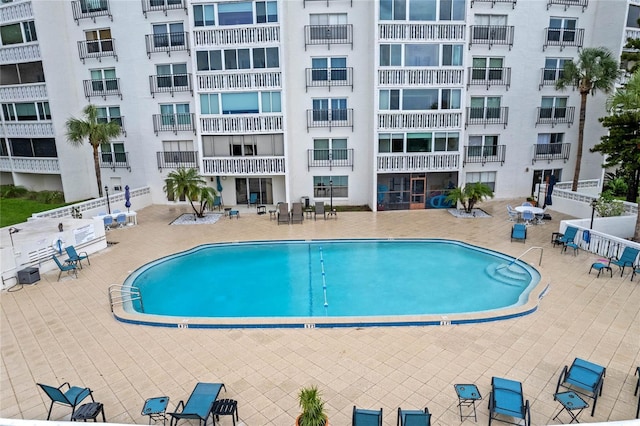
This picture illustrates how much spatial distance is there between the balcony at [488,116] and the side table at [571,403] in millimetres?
21919

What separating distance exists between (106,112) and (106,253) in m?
14.6

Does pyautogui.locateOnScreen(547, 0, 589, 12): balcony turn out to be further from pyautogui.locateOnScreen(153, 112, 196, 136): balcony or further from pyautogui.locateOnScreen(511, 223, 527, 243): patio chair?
pyautogui.locateOnScreen(153, 112, 196, 136): balcony

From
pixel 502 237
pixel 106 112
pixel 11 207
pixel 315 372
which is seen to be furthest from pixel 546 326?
pixel 11 207

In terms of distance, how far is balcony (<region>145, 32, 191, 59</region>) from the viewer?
25922 millimetres

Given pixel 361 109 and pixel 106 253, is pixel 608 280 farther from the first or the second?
pixel 106 253

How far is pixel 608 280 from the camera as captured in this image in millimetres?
13891

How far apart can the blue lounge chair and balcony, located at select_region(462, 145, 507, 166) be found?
77.7ft

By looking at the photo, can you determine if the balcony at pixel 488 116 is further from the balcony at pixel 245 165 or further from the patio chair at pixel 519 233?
the balcony at pixel 245 165

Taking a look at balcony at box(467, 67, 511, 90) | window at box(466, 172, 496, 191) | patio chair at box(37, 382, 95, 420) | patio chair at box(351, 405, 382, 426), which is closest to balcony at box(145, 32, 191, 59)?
balcony at box(467, 67, 511, 90)

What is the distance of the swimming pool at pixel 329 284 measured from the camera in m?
12.4

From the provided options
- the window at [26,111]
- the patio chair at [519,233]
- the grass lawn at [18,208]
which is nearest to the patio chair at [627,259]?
the patio chair at [519,233]

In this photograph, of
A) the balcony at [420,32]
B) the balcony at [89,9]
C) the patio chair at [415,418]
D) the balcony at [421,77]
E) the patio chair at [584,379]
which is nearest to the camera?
the patio chair at [415,418]

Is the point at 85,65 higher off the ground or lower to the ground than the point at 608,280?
higher

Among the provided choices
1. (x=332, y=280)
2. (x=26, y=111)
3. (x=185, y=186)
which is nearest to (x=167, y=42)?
(x=185, y=186)
